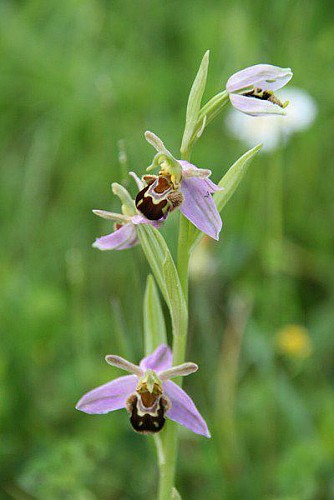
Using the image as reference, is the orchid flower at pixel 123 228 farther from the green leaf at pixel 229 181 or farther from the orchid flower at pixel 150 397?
the orchid flower at pixel 150 397

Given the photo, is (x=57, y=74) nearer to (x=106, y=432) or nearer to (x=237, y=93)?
(x=106, y=432)

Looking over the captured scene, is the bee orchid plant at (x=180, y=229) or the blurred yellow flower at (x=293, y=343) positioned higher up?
the bee orchid plant at (x=180, y=229)

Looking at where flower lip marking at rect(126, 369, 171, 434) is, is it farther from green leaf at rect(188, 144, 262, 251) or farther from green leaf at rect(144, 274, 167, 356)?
green leaf at rect(188, 144, 262, 251)

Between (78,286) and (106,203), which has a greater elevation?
(106,203)

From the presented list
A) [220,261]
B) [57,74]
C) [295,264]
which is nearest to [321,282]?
[295,264]

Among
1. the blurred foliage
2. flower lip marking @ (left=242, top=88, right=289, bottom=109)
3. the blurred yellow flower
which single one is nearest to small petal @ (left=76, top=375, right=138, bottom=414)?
the blurred foliage

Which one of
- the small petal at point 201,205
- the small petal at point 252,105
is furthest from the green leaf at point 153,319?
the small petal at point 252,105

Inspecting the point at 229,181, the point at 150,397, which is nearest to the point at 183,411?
the point at 150,397
